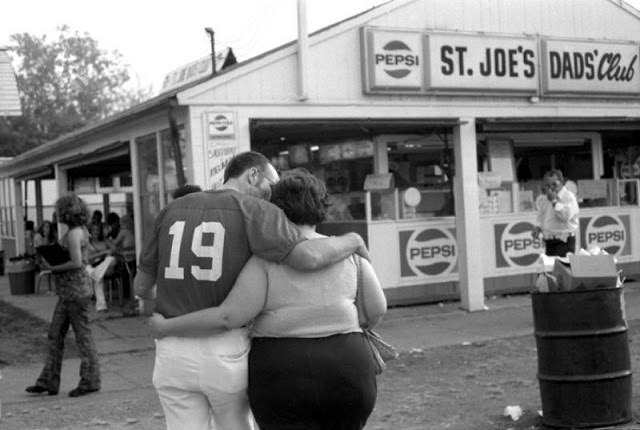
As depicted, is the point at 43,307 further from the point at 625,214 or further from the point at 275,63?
the point at 625,214

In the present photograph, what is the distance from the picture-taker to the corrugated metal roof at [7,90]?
909cm

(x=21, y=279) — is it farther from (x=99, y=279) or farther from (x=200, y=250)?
(x=200, y=250)

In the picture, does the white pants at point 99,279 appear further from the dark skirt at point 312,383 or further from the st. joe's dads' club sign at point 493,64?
the dark skirt at point 312,383

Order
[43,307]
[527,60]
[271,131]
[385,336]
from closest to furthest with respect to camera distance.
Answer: [385,336] < [271,131] < [527,60] < [43,307]

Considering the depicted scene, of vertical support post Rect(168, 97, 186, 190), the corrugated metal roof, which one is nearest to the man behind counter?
vertical support post Rect(168, 97, 186, 190)

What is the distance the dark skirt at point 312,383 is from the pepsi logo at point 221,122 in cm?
798

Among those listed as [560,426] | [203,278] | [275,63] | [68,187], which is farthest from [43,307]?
[203,278]

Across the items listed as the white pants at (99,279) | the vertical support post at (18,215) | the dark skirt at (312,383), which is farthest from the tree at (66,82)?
the dark skirt at (312,383)

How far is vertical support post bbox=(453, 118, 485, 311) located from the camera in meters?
13.7

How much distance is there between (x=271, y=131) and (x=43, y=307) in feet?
21.2

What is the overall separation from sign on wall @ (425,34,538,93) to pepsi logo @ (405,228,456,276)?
2.25 m

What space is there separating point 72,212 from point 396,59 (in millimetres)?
5540

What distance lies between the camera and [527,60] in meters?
13.9

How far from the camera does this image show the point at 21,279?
19.8 metres
